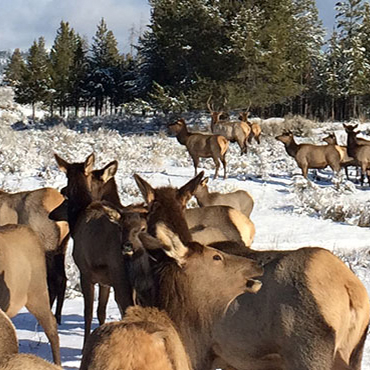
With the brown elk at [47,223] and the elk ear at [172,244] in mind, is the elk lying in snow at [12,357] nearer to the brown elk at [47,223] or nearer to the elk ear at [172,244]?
the elk ear at [172,244]

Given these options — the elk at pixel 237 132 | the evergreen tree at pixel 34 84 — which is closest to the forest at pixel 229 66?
the evergreen tree at pixel 34 84

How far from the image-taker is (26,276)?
5859 millimetres

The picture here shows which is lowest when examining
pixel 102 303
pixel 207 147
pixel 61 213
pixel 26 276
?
pixel 102 303

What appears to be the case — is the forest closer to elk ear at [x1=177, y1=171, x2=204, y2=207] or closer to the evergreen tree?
the evergreen tree

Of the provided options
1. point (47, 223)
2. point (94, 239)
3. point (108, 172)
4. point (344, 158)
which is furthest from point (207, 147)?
Result: point (94, 239)

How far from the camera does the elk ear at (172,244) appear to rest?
385cm

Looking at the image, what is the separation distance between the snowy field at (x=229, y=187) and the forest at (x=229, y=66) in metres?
9.21

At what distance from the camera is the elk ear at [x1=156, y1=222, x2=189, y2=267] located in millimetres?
3846

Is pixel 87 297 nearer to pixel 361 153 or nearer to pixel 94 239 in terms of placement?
pixel 94 239

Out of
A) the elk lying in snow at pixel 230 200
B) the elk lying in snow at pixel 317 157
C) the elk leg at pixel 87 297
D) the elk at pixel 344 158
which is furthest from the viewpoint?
the elk at pixel 344 158

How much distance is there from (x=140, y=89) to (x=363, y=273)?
38979mm

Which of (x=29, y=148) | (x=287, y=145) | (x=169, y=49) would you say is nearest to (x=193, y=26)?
(x=169, y=49)

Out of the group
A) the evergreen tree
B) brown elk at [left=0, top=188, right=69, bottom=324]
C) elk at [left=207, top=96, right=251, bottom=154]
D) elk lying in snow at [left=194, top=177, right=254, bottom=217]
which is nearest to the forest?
the evergreen tree

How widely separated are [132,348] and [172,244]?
1185mm
